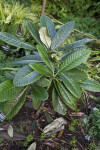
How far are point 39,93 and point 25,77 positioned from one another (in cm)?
22

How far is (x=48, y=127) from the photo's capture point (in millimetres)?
1623

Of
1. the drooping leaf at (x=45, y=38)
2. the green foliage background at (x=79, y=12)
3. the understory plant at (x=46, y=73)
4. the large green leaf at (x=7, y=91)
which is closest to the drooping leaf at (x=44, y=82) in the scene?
the understory plant at (x=46, y=73)

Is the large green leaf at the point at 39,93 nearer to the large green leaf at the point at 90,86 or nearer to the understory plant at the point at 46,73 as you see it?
the understory plant at the point at 46,73

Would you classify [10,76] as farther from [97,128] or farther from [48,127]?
[97,128]

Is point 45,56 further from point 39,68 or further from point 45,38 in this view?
point 45,38

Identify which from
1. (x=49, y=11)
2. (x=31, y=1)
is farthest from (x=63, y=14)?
(x=31, y=1)

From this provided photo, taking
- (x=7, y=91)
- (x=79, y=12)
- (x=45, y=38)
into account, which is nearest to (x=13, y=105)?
(x=7, y=91)

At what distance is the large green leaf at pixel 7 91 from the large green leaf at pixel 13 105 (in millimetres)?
95

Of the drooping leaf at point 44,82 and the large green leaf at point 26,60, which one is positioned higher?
the large green leaf at point 26,60

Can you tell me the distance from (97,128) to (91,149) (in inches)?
11.0

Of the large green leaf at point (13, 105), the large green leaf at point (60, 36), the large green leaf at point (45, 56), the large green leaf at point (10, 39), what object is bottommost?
the large green leaf at point (13, 105)

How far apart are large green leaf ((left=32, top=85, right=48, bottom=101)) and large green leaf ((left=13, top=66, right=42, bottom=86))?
16 cm

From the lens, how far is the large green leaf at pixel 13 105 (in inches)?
45.9

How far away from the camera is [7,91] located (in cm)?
107
